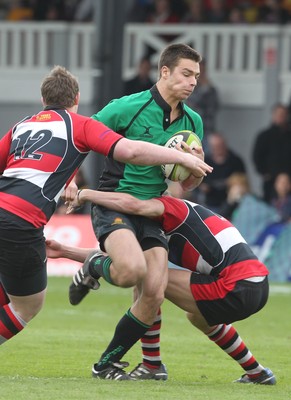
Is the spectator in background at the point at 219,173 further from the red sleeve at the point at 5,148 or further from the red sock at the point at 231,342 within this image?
the red sleeve at the point at 5,148

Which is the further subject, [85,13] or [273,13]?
[85,13]

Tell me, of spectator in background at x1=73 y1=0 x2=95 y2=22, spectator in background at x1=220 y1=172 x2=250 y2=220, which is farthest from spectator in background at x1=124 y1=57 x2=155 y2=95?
spectator in background at x1=73 y1=0 x2=95 y2=22

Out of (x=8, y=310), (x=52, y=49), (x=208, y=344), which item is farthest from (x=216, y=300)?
(x=52, y=49)

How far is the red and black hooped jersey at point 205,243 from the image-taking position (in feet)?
29.8

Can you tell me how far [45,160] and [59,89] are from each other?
538 mm

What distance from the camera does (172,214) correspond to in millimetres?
9188

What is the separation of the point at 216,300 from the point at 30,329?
4346 millimetres

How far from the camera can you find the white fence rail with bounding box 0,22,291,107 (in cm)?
2292

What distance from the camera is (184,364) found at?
1037cm

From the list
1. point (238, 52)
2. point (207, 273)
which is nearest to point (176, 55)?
point (207, 273)

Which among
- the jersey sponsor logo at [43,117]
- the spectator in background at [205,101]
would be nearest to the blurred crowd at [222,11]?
the spectator in background at [205,101]

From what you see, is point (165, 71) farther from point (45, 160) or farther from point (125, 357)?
point (125, 357)

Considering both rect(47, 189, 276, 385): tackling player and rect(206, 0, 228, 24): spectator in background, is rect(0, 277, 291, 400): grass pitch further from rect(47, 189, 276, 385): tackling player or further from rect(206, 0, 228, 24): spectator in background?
rect(206, 0, 228, 24): spectator in background

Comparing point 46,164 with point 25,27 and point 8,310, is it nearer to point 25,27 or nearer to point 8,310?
point 8,310
